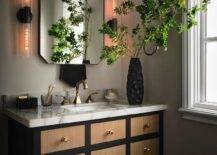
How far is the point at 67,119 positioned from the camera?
2.07 meters

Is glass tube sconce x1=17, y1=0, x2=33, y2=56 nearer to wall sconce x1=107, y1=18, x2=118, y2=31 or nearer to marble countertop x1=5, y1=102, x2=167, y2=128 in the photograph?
marble countertop x1=5, y1=102, x2=167, y2=128

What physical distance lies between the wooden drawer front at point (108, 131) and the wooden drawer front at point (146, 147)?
16cm

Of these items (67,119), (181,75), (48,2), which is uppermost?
(48,2)

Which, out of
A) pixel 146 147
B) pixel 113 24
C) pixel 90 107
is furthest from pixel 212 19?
pixel 90 107

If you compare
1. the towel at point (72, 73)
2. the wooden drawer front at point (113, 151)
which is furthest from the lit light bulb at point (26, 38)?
the wooden drawer front at point (113, 151)

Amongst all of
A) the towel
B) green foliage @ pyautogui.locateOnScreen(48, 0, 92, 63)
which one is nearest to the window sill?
the towel

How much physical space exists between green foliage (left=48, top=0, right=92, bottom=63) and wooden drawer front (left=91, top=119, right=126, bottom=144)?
2.46ft

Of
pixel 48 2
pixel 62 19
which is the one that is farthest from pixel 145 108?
pixel 48 2

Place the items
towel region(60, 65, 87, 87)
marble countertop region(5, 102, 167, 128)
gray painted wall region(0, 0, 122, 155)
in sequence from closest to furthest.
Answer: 1. marble countertop region(5, 102, 167, 128)
2. gray painted wall region(0, 0, 122, 155)
3. towel region(60, 65, 87, 87)

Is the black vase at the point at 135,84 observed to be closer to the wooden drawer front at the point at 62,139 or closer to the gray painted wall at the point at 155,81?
the gray painted wall at the point at 155,81

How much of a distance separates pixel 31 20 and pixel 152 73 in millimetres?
1216

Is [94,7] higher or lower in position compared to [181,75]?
higher

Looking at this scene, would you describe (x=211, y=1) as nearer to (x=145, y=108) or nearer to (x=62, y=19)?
(x=145, y=108)

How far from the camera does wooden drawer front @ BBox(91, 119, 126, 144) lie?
2242 mm
